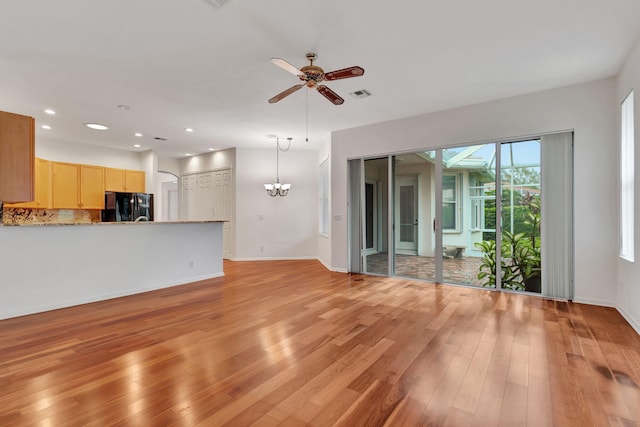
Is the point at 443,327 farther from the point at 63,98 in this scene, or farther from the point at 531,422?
the point at 63,98

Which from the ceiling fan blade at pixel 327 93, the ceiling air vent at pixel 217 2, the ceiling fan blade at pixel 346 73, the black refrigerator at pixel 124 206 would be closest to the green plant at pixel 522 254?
the ceiling fan blade at pixel 327 93

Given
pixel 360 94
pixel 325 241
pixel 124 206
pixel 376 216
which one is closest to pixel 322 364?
pixel 360 94

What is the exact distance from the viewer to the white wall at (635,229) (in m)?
3.06

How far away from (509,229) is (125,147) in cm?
861

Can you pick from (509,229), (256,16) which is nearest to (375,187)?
A: (509,229)

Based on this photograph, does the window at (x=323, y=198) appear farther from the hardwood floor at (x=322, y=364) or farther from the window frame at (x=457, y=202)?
the hardwood floor at (x=322, y=364)

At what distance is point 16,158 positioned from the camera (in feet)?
11.4

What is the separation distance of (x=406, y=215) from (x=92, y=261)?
16.3 ft

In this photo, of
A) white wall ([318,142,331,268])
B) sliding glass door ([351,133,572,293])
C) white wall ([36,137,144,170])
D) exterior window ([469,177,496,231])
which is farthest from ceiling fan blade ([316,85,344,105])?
white wall ([36,137,144,170])

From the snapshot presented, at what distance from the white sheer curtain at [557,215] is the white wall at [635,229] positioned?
48cm

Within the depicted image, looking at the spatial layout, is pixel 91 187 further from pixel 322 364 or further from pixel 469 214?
pixel 469 214

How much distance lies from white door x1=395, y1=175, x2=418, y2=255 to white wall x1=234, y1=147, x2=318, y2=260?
283cm

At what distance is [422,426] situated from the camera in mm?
1700

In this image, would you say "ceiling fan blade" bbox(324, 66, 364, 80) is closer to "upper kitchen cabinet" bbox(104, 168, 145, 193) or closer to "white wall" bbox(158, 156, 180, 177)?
"upper kitchen cabinet" bbox(104, 168, 145, 193)
